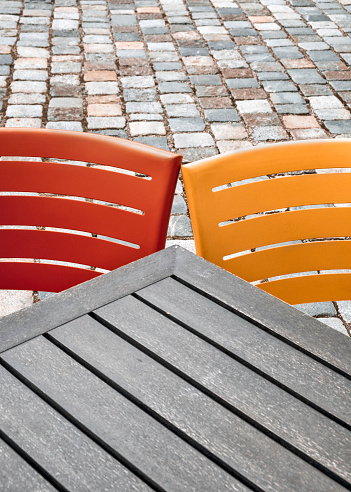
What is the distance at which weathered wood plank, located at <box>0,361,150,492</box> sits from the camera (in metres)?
1.28

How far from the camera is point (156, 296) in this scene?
176 cm

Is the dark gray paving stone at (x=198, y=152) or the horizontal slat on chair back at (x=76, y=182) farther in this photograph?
the dark gray paving stone at (x=198, y=152)

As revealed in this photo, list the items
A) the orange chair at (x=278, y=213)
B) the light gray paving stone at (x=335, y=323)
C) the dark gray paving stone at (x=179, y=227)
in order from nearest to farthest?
1. the orange chair at (x=278, y=213)
2. the light gray paving stone at (x=335, y=323)
3. the dark gray paving stone at (x=179, y=227)

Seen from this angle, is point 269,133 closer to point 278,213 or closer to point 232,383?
point 278,213

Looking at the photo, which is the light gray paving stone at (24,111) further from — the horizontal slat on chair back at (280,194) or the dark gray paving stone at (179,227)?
the horizontal slat on chair back at (280,194)

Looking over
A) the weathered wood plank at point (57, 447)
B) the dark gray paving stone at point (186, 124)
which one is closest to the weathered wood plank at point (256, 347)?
the weathered wood plank at point (57, 447)

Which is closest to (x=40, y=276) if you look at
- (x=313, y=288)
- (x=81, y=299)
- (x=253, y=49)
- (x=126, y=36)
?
(x=81, y=299)

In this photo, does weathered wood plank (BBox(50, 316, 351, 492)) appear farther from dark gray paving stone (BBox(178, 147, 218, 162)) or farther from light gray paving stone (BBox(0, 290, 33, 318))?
dark gray paving stone (BBox(178, 147, 218, 162))

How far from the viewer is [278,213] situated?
2268mm

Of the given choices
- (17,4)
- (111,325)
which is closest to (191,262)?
(111,325)

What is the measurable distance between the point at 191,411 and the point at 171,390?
75 mm

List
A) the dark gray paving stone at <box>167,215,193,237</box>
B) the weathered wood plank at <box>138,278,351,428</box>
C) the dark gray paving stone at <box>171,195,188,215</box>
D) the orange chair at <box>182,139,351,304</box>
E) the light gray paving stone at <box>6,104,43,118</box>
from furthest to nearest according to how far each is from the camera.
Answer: the light gray paving stone at <box>6,104,43,118</box>
the dark gray paving stone at <box>171,195,188,215</box>
the dark gray paving stone at <box>167,215,193,237</box>
the orange chair at <box>182,139,351,304</box>
the weathered wood plank at <box>138,278,351,428</box>

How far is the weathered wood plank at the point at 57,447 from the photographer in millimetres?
1283

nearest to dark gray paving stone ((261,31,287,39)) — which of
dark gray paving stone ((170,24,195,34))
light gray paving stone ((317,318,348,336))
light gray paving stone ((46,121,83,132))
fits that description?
dark gray paving stone ((170,24,195,34))
